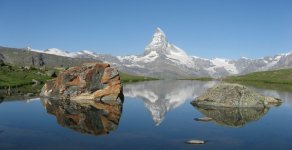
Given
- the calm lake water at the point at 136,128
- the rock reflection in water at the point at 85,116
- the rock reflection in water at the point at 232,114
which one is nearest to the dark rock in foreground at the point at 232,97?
the rock reflection in water at the point at 232,114

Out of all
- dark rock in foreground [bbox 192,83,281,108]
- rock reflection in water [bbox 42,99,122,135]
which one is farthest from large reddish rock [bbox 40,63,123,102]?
dark rock in foreground [bbox 192,83,281,108]

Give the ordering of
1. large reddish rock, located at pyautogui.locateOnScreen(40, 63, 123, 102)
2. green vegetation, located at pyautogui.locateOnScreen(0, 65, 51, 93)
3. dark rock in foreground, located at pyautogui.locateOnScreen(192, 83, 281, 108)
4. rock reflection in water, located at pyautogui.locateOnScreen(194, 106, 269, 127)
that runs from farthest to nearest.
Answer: green vegetation, located at pyautogui.locateOnScreen(0, 65, 51, 93) < large reddish rock, located at pyautogui.locateOnScreen(40, 63, 123, 102) < dark rock in foreground, located at pyautogui.locateOnScreen(192, 83, 281, 108) < rock reflection in water, located at pyautogui.locateOnScreen(194, 106, 269, 127)

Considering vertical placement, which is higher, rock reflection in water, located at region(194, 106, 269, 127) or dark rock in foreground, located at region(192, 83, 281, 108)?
dark rock in foreground, located at region(192, 83, 281, 108)

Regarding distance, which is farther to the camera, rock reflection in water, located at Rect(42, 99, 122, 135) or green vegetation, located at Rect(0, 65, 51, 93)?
green vegetation, located at Rect(0, 65, 51, 93)

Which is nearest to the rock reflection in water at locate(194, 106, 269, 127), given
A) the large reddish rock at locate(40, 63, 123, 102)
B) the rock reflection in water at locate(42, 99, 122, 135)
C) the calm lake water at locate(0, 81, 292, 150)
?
the calm lake water at locate(0, 81, 292, 150)

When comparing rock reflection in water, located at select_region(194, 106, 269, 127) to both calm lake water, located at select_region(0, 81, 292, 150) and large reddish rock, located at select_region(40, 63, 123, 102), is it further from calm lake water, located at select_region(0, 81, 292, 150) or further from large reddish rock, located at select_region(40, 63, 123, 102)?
large reddish rock, located at select_region(40, 63, 123, 102)

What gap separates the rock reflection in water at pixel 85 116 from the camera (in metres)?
53.6

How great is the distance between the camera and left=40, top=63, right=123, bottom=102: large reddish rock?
3511 inches

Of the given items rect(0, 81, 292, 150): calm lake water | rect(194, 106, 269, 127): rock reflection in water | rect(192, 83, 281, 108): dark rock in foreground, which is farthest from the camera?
rect(192, 83, 281, 108): dark rock in foreground

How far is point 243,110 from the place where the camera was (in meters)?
75.4

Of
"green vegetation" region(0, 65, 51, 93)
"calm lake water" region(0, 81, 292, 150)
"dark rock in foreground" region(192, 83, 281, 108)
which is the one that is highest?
"green vegetation" region(0, 65, 51, 93)

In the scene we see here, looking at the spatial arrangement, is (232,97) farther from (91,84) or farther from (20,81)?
(20,81)

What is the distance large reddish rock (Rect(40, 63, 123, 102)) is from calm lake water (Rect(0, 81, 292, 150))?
1035 centimetres

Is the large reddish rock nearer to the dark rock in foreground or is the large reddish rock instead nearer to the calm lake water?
the calm lake water
